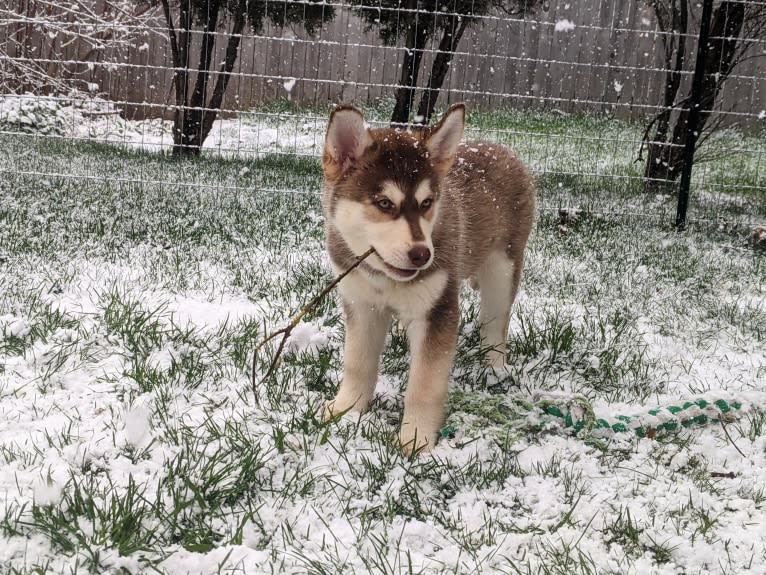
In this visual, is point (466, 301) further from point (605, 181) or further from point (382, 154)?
point (605, 181)

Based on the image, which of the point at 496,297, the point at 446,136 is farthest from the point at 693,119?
the point at 446,136

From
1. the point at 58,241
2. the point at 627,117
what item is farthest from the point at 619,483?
the point at 627,117

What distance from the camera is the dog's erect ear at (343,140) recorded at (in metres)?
2.38

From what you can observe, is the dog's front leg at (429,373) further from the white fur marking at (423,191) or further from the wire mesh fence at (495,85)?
the wire mesh fence at (495,85)

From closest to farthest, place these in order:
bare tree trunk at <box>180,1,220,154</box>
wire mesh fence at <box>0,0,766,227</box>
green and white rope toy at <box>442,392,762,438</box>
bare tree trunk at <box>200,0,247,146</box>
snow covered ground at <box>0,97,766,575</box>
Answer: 1. snow covered ground at <box>0,97,766,575</box>
2. green and white rope toy at <box>442,392,762,438</box>
3. wire mesh fence at <box>0,0,766,227</box>
4. bare tree trunk at <box>200,0,247,146</box>
5. bare tree trunk at <box>180,1,220,154</box>

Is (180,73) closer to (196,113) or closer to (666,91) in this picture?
(196,113)

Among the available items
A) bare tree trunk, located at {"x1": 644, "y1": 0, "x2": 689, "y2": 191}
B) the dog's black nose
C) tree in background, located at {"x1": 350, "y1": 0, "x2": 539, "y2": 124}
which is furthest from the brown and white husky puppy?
bare tree trunk, located at {"x1": 644, "y1": 0, "x2": 689, "y2": 191}

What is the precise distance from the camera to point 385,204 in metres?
2.35

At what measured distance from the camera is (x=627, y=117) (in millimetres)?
7363

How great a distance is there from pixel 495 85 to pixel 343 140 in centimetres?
517

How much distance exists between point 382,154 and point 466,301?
197 cm

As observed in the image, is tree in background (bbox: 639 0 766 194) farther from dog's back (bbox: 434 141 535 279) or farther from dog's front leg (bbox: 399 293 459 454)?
dog's front leg (bbox: 399 293 459 454)

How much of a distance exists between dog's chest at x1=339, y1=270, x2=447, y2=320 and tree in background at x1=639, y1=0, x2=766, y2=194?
18.6 feet

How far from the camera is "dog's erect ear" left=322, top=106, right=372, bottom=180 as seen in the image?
2379 millimetres
